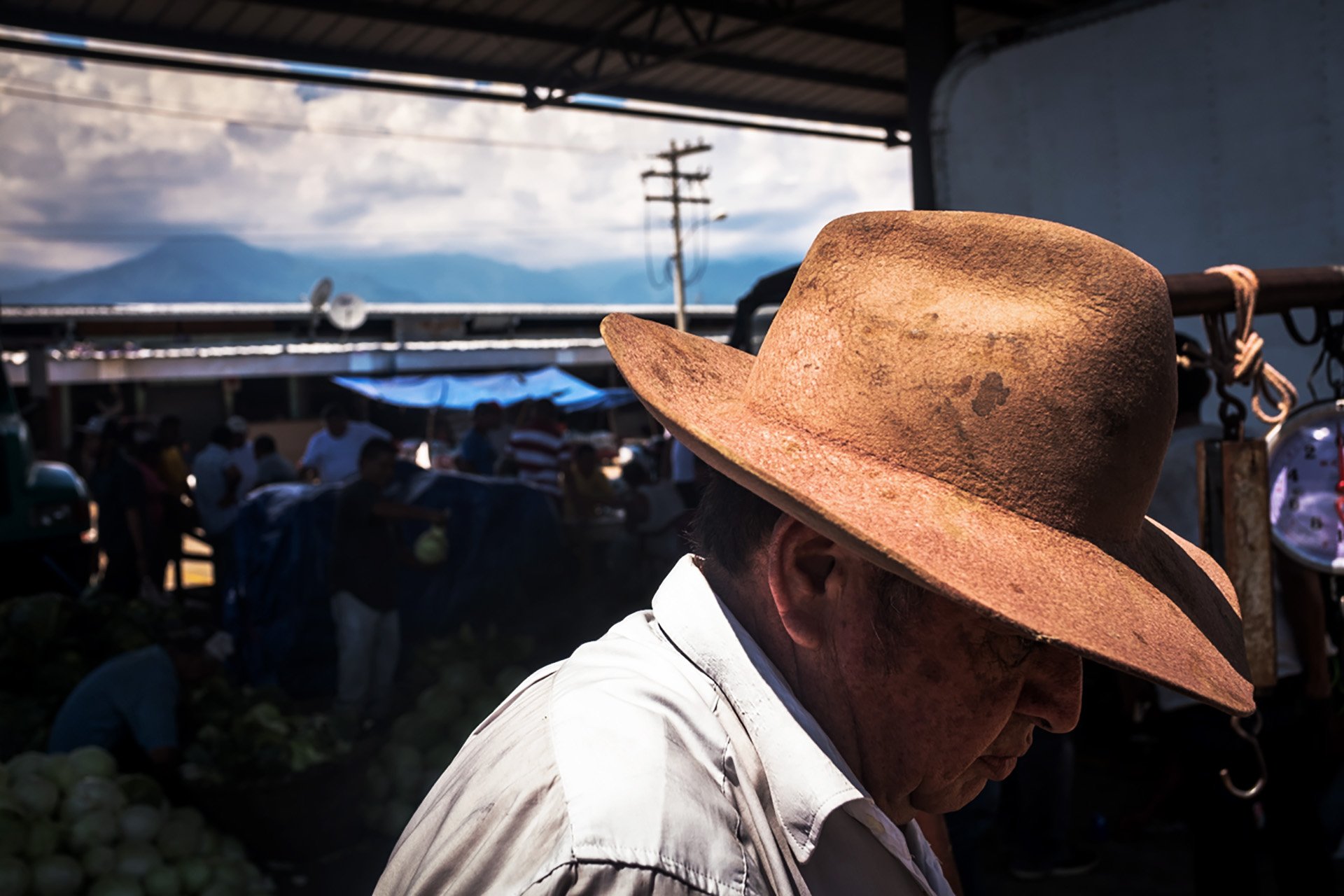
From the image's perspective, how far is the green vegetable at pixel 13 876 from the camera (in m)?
3.25

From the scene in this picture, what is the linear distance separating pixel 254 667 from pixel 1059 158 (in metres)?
6.12

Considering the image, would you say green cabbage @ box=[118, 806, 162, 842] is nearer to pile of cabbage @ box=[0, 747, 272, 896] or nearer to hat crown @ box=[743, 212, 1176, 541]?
pile of cabbage @ box=[0, 747, 272, 896]

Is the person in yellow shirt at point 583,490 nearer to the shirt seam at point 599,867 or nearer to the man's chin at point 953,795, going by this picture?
the man's chin at point 953,795

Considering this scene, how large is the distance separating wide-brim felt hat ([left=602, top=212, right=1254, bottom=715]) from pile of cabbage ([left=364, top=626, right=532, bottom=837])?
3852mm

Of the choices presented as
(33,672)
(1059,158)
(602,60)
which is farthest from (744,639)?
(602,60)

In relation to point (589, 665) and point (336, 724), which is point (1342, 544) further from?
point (336, 724)

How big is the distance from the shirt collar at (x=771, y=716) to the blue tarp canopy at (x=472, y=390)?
1511 centimetres

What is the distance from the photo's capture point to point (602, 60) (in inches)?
378

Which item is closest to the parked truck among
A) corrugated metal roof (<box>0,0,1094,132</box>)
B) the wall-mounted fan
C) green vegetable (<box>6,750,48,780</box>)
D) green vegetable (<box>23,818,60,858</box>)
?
corrugated metal roof (<box>0,0,1094,132</box>)

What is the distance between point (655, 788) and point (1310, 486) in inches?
87.4

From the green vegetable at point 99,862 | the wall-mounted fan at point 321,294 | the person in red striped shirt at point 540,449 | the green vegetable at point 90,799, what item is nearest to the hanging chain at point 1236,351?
the green vegetable at point 99,862

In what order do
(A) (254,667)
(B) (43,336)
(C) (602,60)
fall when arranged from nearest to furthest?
(A) (254,667), (C) (602,60), (B) (43,336)

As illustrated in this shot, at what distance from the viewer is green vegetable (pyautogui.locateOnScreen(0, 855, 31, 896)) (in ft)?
10.7

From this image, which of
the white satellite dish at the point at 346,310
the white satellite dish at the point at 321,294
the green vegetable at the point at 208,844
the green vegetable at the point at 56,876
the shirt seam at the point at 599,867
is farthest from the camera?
the white satellite dish at the point at 346,310
